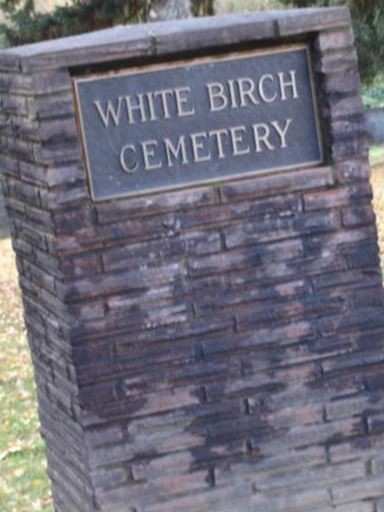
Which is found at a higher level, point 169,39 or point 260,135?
point 169,39

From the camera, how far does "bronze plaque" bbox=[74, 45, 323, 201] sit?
475 cm

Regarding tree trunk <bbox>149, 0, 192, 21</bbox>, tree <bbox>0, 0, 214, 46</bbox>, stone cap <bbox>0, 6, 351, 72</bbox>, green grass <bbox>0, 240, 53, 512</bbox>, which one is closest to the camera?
stone cap <bbox>0, 6, 351, 72</bbox>

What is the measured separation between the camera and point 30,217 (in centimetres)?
509

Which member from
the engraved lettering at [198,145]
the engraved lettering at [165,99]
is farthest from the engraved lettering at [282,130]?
the engraved lettering at [165,99]

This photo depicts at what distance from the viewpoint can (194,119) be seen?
15.8 feet

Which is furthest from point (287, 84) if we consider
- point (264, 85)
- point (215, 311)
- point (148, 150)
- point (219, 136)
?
point (215, 311)

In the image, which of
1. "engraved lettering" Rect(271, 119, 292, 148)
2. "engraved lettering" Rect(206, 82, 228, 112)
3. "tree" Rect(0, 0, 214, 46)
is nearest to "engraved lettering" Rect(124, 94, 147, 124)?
"engraved lettering" Rect(206, 82, 228, 112)

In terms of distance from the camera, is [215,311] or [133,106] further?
[215,311]

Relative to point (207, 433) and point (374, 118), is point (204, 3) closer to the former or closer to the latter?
point (207, 433)

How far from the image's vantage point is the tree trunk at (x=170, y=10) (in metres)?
13.7

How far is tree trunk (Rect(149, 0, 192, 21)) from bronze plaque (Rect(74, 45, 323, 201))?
349 inches

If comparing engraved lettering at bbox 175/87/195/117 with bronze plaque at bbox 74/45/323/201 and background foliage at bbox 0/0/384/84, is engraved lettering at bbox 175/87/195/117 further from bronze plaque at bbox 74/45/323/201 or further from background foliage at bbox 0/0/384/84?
background foliage at bbox 0/0/384/84

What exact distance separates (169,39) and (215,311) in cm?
100

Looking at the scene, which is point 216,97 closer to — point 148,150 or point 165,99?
point 165,99
